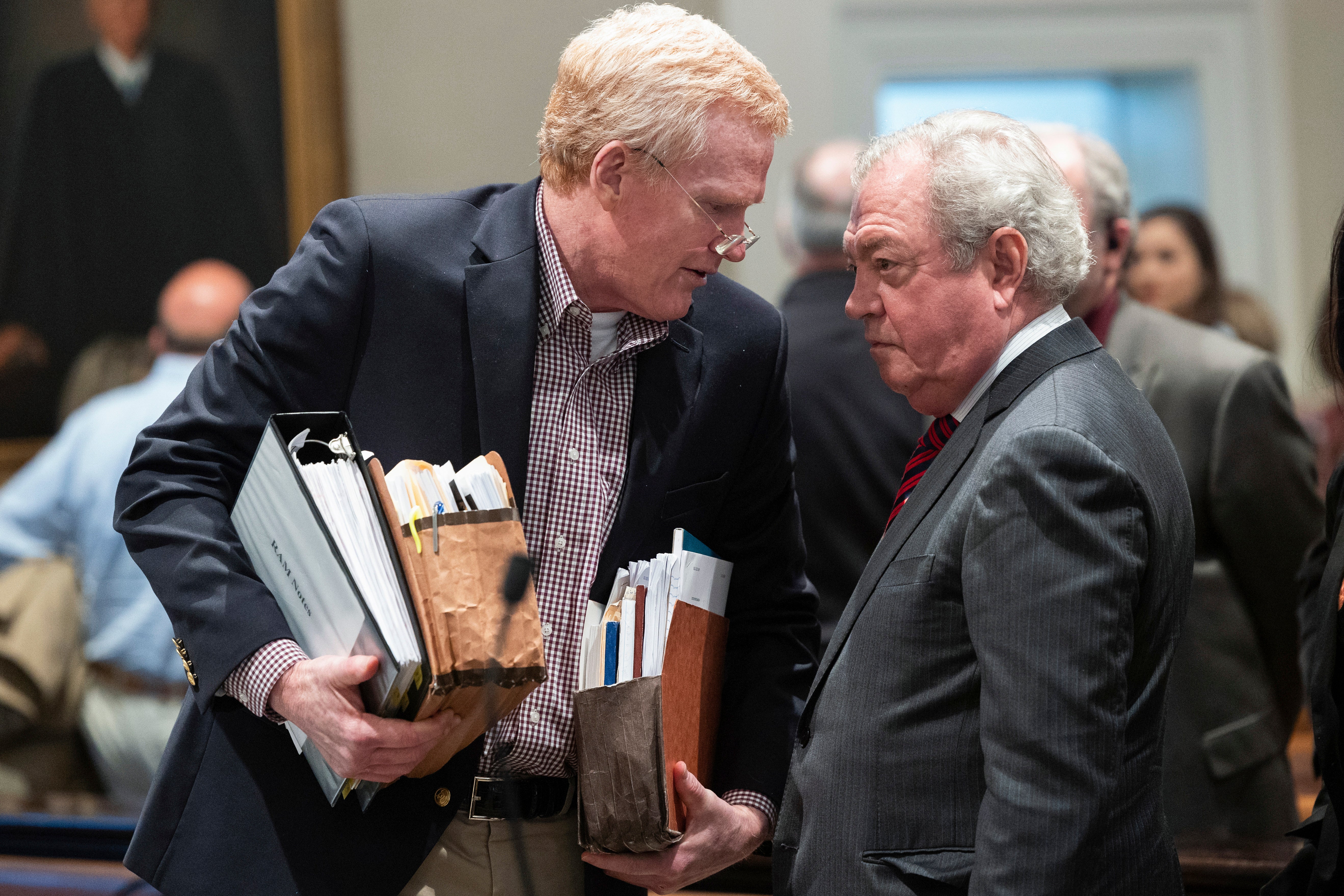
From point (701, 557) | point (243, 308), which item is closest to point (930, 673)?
point (701, 557)

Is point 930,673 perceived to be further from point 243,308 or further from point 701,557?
point 243,308

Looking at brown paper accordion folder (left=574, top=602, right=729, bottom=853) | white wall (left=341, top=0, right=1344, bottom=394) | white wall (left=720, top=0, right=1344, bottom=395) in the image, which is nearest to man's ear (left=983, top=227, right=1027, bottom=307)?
brown paper accordion folder (left=574, top=602, right=729, bottom=853)

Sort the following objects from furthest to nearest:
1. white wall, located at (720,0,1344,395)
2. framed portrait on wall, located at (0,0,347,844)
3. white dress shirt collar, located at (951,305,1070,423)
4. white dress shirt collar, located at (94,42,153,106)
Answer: white wall, located at (720,0,1344,395) < white dress shirt collar, located at (94,42,153,106) < framed portrait on wall, located at (0,0,347,844) < white dress shirt collar, located at (951,305,1070,423)

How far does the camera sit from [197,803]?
1.51 metres

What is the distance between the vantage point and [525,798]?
1597 millimetres

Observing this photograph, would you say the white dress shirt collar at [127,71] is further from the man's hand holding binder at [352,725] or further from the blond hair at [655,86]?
the man's hand holding binder at [352,725]

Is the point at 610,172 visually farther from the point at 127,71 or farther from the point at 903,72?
the point at 903,72

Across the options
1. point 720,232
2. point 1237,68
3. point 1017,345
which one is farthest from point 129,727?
point 1237,68

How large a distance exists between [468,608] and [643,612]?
32 cm

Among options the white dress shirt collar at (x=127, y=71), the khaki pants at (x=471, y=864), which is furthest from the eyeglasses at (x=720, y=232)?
Result: the white dress shirt collar at (x=127, y=71)

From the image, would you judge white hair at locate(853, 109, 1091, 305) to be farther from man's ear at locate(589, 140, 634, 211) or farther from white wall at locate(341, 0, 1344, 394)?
white wall at locate(341, 0, 1344, 394)

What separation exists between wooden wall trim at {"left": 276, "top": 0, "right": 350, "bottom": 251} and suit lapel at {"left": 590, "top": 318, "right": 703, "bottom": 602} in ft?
10.3

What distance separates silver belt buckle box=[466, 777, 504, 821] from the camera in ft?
5.09

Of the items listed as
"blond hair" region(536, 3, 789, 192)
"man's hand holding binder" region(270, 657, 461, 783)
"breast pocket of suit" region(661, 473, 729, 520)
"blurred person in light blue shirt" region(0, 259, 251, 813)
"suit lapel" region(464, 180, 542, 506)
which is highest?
"blond hair" region(536, 3, 789, 192)
